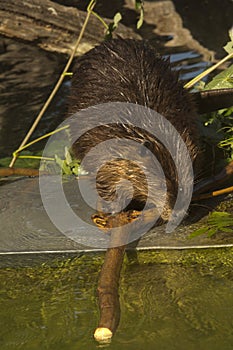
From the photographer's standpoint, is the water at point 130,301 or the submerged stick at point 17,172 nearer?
the water at point 130,301

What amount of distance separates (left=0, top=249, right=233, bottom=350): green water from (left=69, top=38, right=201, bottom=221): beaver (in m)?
0.40

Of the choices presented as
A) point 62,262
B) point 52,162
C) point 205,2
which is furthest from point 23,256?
point 205,2

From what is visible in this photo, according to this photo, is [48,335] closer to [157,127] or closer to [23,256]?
[23,256]

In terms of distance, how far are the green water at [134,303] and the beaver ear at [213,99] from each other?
1292 mm

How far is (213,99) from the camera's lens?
4359 mm

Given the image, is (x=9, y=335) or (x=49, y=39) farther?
(x=49, y=39)

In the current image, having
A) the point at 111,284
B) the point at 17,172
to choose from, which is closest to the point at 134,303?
the point at 111,284

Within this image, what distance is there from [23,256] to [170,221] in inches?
29.3

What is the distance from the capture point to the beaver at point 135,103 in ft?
Answer: 11.4

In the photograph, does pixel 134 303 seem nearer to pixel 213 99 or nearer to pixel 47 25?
pixel 213 99

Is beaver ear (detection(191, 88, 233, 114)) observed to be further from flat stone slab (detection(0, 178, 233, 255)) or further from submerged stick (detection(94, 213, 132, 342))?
submerged stick (detection(94, 213, 132, 342))

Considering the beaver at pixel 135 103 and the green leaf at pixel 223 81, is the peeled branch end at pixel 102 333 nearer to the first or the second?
the beaver at pixel 135 103

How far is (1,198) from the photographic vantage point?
13.4ft

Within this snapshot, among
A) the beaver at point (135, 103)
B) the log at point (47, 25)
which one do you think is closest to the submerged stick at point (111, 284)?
the beaver at point (135, 103)
